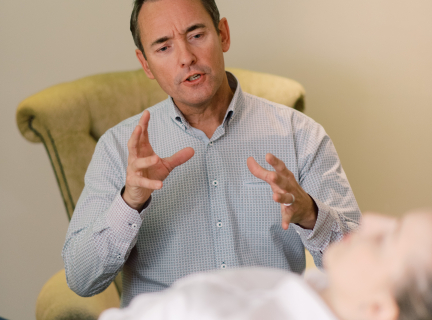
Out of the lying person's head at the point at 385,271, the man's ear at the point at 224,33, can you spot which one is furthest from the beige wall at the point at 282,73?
the lying person's head at the point at 385,271

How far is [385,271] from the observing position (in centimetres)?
68

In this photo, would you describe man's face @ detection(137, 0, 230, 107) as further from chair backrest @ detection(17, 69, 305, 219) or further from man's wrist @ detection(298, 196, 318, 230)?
man's wrist @ detection(298, 196, 318, 230)

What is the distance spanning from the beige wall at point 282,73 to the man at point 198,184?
64cm

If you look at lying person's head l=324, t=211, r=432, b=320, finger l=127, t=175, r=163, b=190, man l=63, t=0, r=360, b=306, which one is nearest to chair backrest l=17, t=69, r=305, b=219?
man l=63, t=0, r=360, b=306

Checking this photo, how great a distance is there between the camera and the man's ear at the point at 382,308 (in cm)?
66

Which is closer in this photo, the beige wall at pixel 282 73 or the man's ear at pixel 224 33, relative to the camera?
the man's ear at pixel 224 33

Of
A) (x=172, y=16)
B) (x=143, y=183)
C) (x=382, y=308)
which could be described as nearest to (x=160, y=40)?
(x=172, y=16)

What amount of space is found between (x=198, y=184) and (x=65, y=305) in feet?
1.82

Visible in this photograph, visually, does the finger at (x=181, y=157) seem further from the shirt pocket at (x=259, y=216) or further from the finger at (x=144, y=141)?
the shirt pocket at (x=259, y=216)

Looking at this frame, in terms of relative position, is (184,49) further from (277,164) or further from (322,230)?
(322,230)

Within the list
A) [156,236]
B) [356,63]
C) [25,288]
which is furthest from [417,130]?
[25,288]

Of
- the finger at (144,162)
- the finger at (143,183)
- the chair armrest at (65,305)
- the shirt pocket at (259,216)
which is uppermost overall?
the finger at (144,162)

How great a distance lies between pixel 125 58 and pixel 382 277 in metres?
1.63

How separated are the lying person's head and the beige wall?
1401 millimetres
